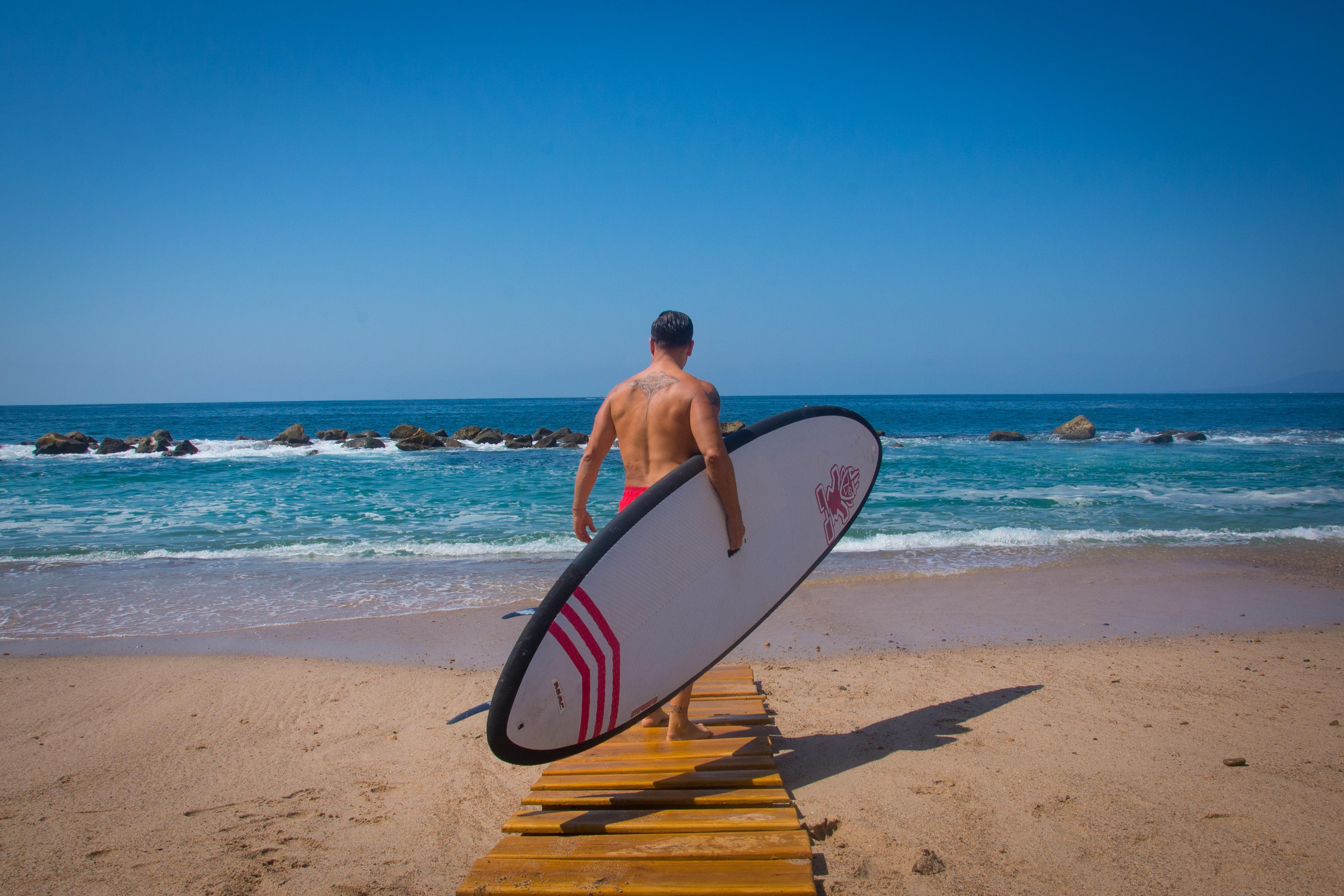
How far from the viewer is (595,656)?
103 inches

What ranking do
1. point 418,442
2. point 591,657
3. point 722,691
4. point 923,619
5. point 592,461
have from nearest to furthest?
1. point 591,657
2. point 592,461
3. point 722,691
4. point 923,619
5. point 418,442

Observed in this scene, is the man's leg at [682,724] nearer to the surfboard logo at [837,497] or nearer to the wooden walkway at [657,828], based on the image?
the wooden walkway at [657,828]

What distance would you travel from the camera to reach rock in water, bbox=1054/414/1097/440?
2914 cm

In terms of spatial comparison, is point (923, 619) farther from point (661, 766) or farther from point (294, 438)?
point (294, 438)

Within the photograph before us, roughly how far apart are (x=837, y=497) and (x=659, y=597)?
1562 mm

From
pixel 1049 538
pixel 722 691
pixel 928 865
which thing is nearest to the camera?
pixel 928 865

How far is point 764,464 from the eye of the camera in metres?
3.42

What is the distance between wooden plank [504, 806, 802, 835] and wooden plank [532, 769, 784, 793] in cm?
15

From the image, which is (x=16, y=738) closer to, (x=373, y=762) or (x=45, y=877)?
(x=45, y=877)

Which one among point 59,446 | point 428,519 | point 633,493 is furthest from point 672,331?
point 59,446

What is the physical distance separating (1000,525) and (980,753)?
7.22 meters

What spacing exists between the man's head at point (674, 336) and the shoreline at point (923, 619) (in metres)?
2.71

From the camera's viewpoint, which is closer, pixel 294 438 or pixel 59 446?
pixel 59 446

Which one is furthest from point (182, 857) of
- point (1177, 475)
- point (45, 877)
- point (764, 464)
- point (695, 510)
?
point (1177, 475)
